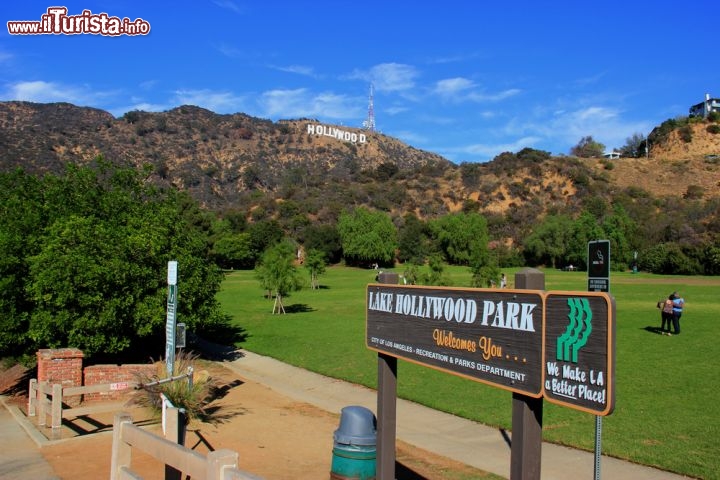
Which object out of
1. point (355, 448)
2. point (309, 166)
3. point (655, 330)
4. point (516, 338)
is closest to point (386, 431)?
point (355, 448)

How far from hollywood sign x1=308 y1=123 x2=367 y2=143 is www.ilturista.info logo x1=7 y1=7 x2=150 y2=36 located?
386 feet

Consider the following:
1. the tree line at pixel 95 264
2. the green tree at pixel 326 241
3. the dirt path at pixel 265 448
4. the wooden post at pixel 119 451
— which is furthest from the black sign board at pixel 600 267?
the green tree at pixel 326 241

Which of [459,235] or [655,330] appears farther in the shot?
[459,235]

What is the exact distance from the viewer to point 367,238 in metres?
75.9

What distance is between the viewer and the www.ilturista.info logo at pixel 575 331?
3850 millimetres

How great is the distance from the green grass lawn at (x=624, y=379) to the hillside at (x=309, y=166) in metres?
64.5

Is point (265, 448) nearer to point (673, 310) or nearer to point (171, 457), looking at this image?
point (171, 457)

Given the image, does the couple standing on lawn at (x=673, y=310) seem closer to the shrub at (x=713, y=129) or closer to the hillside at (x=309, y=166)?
the hillside at (x=309, y=166)

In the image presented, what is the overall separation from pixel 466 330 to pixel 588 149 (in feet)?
507

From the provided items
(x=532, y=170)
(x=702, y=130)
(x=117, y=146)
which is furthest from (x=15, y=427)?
(x=702, y=130)

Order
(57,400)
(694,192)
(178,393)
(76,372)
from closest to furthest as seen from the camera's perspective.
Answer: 1. (57,400)
2. (178,393)
3. (76,372)
4. (694,192)

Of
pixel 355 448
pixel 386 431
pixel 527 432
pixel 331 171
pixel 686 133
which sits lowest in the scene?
pixel 355 448

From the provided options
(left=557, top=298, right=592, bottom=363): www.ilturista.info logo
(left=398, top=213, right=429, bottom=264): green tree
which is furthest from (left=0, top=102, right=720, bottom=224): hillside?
(left=557, top=298, right=592, bottom=363): www.ilturista.info logo

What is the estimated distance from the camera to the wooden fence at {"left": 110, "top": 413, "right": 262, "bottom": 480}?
3.78 m
